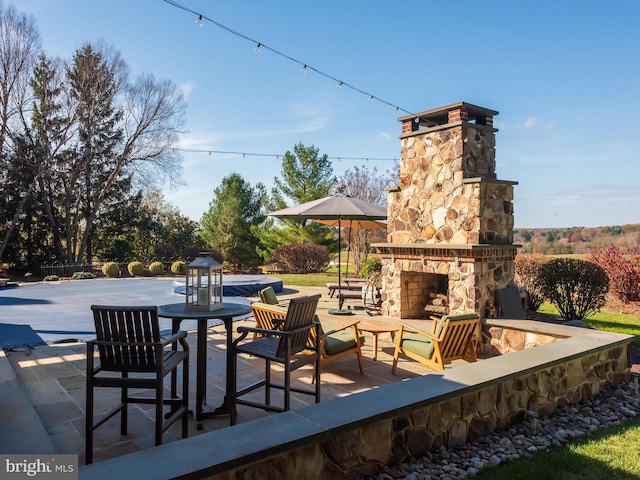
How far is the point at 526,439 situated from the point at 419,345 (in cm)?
154

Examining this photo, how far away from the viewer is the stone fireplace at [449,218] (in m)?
5.79

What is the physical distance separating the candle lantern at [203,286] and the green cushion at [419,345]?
223cm

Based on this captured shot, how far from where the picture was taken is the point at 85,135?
2150cm

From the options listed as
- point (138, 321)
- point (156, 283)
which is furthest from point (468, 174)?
point (156, 283)

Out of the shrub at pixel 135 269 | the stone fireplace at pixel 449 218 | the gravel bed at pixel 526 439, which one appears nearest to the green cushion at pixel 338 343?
the gravel bed at pixel 526 439

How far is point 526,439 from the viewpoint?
3369mm

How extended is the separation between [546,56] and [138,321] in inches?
379

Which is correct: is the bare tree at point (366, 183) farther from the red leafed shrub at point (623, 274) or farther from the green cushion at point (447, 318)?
the green cushion at point (447, 318)

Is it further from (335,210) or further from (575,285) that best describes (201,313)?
(575,285)

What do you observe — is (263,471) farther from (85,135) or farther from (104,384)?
(85,135)

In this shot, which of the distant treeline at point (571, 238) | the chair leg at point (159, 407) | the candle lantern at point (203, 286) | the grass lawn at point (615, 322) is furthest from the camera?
the distant treeline at point (571, 238)

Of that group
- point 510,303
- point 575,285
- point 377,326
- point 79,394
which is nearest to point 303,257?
point 575,285

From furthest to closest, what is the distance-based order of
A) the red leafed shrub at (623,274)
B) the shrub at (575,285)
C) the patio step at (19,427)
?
the red leafed shrub at (623,274) → the shrub at (575,285) → the patio step at (19,427)

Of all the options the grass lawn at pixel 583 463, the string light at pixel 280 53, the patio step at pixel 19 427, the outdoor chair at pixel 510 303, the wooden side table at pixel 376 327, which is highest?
the string light at pixel 280 53
